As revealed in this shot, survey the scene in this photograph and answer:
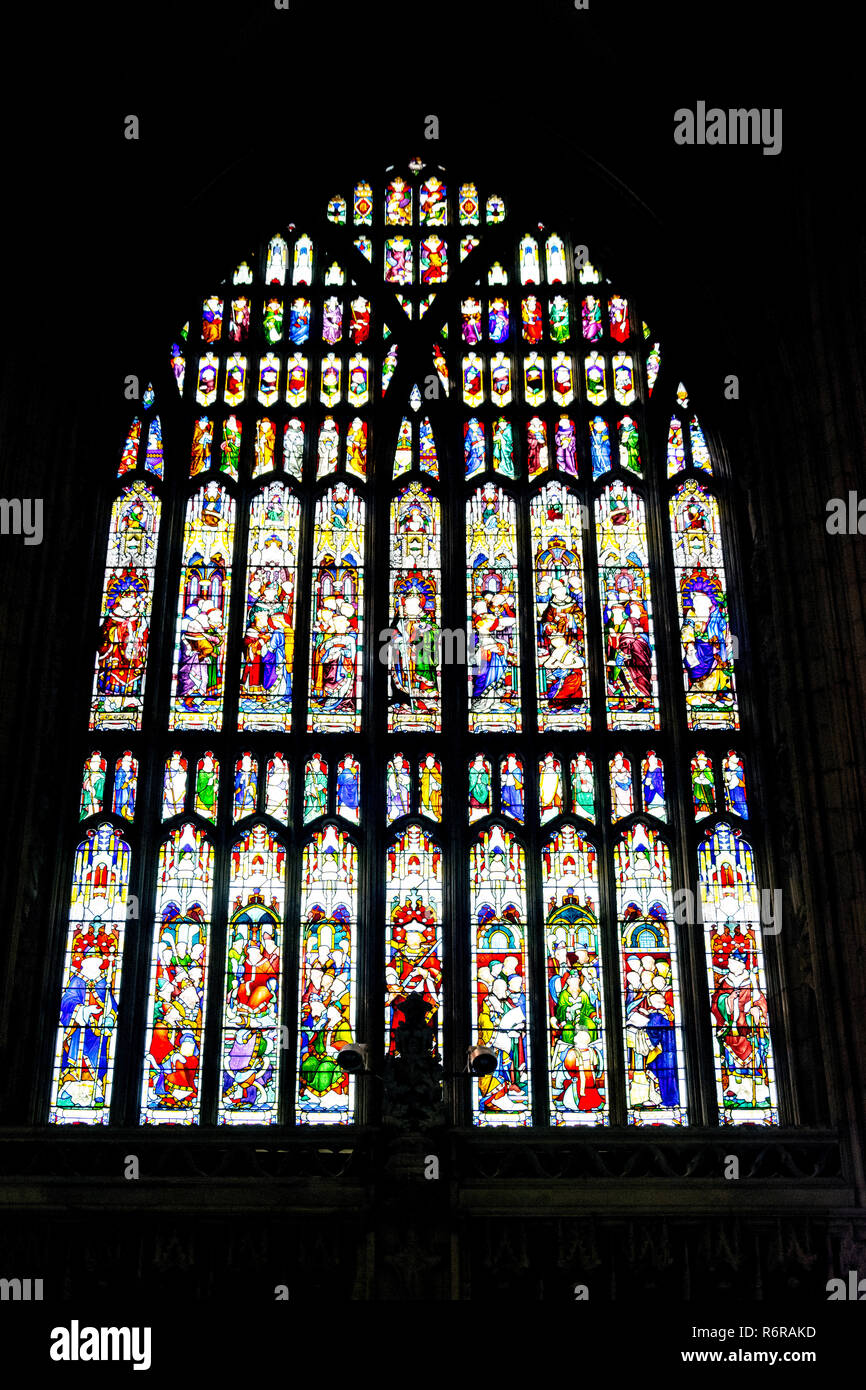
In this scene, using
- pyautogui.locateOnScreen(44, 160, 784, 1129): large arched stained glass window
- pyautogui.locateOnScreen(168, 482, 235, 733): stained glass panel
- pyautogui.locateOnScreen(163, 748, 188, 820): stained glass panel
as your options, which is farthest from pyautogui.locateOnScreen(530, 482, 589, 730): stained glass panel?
pyautogui.locateOnScreen(163, 748, 188, 820): stained glass panel

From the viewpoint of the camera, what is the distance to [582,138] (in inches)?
667

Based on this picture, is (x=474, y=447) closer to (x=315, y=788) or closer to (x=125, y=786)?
(x=315, y=788)

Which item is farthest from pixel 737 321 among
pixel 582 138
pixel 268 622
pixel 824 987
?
pixel 824 987

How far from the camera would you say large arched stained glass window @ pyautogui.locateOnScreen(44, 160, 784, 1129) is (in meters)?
13.3

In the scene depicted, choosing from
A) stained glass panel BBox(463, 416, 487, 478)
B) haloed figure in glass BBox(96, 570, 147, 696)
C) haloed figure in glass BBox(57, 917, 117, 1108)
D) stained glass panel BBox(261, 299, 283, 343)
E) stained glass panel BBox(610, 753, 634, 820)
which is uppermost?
stained glass panel BBox(261, 299, 283, 343)

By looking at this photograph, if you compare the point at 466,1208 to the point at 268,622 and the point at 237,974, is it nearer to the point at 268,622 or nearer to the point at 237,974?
the point at 237,974

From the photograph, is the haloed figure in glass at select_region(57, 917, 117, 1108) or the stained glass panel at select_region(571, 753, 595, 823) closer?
the haloed figure in glass at select_region(57, 917, 117, 1108)

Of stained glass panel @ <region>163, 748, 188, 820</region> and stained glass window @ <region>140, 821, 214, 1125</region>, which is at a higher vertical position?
stained glass panel @ <region>163, 748, 188, 820</region>

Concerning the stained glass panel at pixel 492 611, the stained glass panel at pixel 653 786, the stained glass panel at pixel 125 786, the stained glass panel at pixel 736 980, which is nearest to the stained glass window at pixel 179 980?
the stained glass panel at pixel 125 786

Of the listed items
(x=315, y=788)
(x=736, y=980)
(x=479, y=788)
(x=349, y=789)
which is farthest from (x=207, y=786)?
(x=736, y=980)

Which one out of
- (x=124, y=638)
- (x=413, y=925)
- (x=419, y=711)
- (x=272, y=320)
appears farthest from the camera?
(x=272, y=320)

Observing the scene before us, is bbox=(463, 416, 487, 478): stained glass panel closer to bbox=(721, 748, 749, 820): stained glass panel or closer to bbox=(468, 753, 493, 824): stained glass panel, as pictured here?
bbox=(468, 753, 493, 824): stained glass panel

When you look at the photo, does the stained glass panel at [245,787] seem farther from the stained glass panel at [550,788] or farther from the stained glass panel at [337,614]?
the stained glass panel at [550,788]

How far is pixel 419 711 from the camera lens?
14.6 metres
